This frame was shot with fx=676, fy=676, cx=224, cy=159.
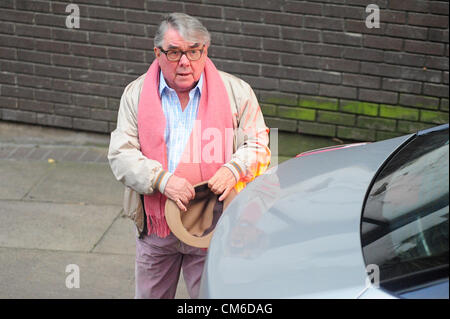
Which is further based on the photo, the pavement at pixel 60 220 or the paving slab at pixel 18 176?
the paving slab at pixel 18 176

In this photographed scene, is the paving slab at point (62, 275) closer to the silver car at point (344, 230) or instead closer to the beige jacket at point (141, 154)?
the beige jacket at point (141, 154)

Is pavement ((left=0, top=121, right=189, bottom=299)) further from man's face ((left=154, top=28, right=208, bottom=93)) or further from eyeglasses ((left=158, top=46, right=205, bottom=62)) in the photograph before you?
eyeglasses ((left=158, top=46, right=205, bottom=62))

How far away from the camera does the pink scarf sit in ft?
10.5

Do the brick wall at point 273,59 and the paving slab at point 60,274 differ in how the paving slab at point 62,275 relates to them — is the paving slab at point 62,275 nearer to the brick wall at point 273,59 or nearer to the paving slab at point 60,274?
the paving slab at point 60,274

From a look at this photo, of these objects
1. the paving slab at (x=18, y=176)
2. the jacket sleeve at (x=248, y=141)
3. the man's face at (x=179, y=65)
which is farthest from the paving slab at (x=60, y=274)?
the man's face at (x=179, y=65)

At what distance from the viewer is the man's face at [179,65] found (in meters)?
3.10

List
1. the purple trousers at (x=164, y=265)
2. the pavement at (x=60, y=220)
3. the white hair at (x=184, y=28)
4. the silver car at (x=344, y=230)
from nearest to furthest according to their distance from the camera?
the silver car at (x=344, y=230), the white hair at (x=184, y=28), the purple trousers at (x=164, y=265), the pavement at (x=60, y=220)

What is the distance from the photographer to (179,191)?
3.13 metres

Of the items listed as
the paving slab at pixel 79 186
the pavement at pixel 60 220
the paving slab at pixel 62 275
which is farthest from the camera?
the paving slab at pixel 79 186

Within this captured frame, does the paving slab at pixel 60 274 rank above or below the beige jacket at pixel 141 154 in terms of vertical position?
below

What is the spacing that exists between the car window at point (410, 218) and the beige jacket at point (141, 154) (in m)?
0.64

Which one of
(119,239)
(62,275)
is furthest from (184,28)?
(119,239)

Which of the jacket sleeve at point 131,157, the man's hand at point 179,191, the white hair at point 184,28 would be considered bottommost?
the man's hand at point 179,191
